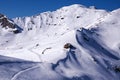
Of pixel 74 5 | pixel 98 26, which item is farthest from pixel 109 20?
pixel 74 5

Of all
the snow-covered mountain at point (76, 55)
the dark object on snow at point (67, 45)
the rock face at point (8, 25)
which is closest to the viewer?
the snow-covered mountain at point (76, 55)

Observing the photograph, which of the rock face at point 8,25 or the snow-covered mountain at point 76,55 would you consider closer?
the snow-covered mountain at point 76,55

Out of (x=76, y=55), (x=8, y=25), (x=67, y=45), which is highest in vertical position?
(x=8, y=25)

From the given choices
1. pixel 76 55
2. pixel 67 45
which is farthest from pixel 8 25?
pixel 76 55

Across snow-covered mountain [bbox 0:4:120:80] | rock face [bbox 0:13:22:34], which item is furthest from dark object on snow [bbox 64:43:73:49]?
rock face [bbox 0:13:22:34]

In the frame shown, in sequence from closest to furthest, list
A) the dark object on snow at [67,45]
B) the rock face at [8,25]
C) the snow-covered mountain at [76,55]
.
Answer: the snow-covered mountain at [76,55] → the dark object on snow at [67,45] → the rock face at [8,25]

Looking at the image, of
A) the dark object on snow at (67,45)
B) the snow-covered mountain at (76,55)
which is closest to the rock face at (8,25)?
the snow-covered mountain at (76,55)

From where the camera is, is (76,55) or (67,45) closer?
(76,55)

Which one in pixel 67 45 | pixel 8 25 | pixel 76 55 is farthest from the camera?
pixel 8 25

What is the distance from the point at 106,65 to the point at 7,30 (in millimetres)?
101309

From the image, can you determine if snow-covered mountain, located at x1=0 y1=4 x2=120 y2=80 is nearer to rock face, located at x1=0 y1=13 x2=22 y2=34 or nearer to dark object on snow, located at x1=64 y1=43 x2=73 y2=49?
dark object on snow, located at x1=64 y1=43 x2=73 y2=49

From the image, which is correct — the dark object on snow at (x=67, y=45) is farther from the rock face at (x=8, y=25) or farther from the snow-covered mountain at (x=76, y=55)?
the rock face at (x=8, y=25)

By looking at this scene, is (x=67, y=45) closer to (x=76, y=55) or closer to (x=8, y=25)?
(x=76, y=55)

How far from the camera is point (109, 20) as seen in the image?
69688 mm
